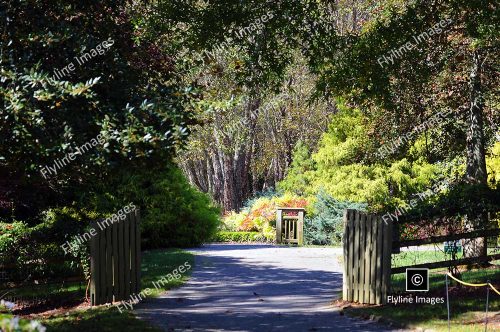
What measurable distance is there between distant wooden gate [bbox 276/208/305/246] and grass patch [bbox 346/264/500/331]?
14180 mm

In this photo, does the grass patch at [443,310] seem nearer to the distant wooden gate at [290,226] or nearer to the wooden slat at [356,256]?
the wooden slat at [356,256]

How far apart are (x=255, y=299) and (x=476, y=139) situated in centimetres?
658

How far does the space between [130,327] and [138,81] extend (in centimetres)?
338

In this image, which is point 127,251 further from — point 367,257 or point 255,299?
point 367,257

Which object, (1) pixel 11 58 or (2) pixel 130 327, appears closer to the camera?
(1) pixel 11 58

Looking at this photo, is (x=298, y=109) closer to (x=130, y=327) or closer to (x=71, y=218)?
(x=71, y=218)

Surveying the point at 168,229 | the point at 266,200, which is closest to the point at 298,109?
the point at 266,200

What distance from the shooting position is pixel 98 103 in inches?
306

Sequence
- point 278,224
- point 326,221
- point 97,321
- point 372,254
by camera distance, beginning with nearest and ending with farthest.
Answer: point 97,321, point 372,254, point 326,221, point 278,224

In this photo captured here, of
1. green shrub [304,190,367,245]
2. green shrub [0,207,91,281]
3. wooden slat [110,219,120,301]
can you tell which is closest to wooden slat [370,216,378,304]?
wooden slat [110,219,120,301]

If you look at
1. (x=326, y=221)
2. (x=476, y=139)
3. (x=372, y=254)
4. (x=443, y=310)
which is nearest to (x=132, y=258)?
(x=372, y=254)

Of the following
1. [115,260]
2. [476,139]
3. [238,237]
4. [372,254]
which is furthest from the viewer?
[238,237]

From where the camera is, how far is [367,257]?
1088 centimetres

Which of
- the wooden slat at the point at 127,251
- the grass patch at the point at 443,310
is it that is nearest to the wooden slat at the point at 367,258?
the grass patch at the point at 443,310
